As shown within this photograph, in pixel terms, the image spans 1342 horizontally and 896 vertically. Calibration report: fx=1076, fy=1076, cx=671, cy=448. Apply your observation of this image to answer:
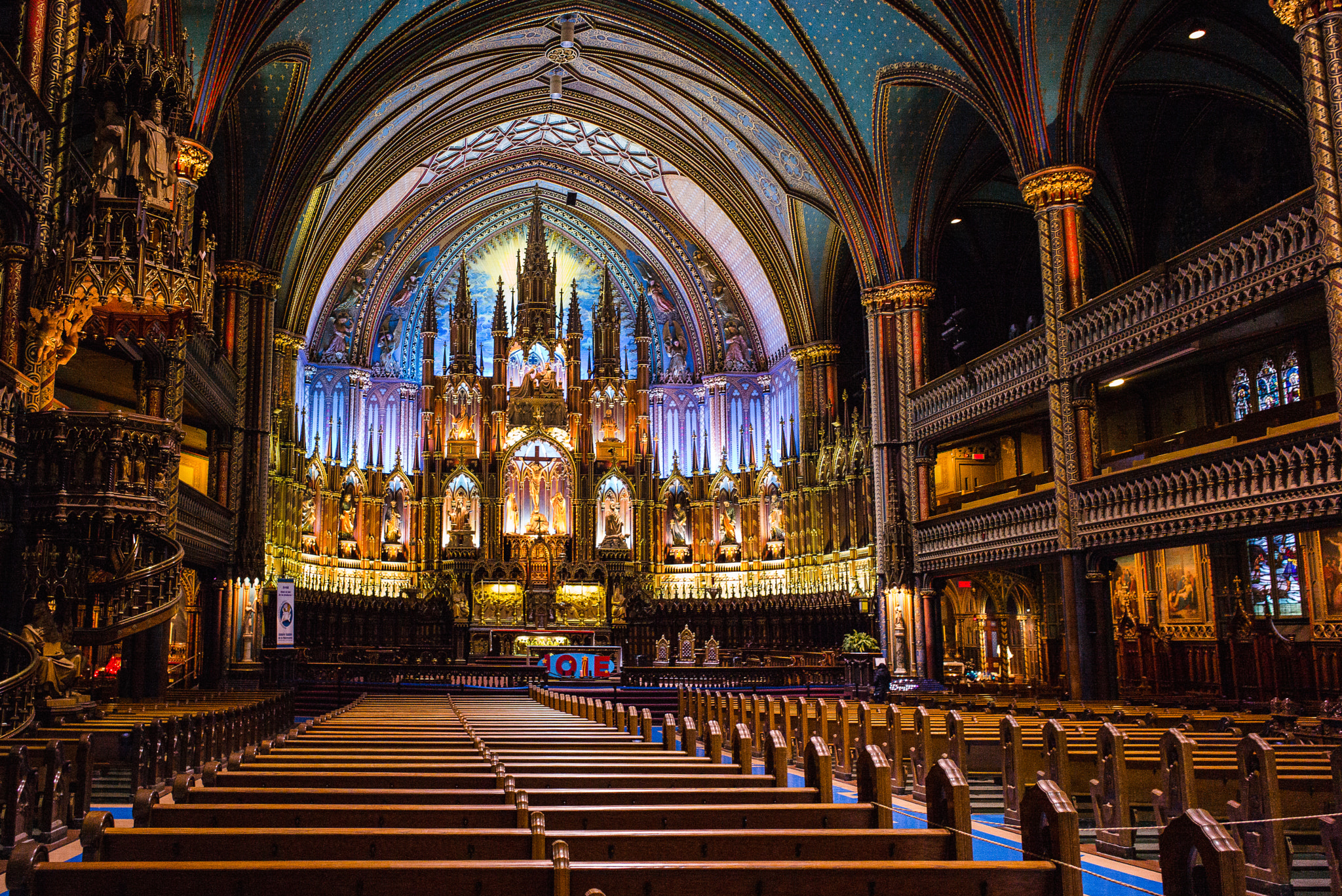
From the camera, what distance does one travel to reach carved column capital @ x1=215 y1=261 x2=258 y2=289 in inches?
960

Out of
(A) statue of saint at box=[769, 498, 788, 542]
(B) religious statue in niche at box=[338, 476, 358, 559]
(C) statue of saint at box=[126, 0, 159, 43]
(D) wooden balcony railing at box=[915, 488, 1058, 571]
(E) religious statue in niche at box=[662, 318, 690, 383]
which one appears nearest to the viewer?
(C) statue of saint at box=[126, 0, 159, 43]

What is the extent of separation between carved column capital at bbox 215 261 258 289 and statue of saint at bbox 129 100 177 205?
11.7 metres

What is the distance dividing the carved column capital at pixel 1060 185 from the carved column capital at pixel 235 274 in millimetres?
16912

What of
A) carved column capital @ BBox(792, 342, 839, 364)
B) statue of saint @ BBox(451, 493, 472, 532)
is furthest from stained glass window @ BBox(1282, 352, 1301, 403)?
statue of saint @ BBox(451, 493, 472, 532)

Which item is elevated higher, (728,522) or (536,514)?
(536,514)

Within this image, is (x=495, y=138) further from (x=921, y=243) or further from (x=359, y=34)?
(x=921, y=243)

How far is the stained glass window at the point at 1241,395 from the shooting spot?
22391 mm

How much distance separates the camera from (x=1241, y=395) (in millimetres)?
22656

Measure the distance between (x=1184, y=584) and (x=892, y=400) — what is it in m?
7.85

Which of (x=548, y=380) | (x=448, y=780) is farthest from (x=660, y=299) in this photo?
(x=448, y=780)

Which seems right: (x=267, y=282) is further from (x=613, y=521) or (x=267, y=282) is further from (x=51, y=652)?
(x=51, y=652)

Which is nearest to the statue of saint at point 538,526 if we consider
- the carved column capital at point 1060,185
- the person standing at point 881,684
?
the person standing at point 881,684

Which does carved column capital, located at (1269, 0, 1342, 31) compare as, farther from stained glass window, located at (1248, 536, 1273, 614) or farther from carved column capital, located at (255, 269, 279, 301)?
carved column capital, located at (255, 269, 279, 301)

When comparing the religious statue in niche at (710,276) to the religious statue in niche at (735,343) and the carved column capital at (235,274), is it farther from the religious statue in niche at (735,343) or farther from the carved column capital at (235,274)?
the carved column capital at (235,274)
